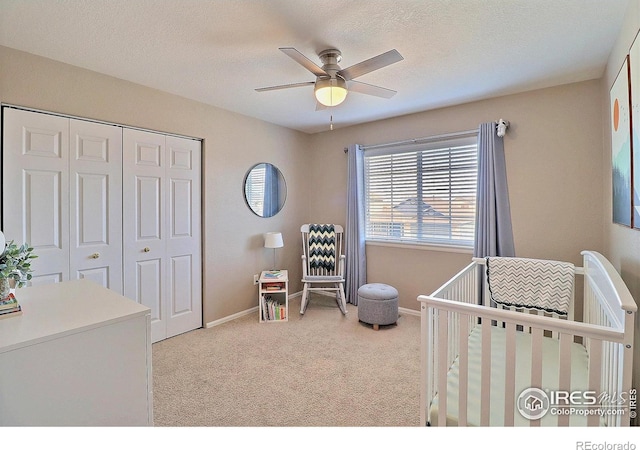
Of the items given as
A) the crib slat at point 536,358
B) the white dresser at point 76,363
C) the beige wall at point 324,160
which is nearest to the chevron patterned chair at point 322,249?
the beige wall at point 324,160

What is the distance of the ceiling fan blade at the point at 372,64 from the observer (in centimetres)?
166

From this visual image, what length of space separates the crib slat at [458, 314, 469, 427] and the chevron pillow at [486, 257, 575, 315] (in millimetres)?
1155

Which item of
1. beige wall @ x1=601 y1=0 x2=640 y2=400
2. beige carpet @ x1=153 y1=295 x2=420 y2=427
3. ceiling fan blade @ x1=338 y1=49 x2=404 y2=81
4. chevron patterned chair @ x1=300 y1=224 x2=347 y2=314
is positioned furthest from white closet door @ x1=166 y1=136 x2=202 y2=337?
beige wall @ x1=601 y1=0 x2=640 y2=400

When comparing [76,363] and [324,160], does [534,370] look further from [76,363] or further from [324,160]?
[324,160]

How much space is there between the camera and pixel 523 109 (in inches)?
108

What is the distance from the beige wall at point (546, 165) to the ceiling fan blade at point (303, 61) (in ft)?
6.16

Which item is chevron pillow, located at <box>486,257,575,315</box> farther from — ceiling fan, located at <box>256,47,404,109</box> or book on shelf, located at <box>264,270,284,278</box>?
book on shelf, located at <box>264,270,284,278</box>

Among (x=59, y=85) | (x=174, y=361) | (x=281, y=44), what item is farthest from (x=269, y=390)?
(x=59, y=85)

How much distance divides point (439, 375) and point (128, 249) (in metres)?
2.59

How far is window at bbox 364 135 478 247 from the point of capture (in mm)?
3166

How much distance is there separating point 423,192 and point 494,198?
0.77m

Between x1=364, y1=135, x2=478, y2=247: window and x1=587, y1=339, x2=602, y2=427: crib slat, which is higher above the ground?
x1=364, y1=135, x2=478, y2=247: window

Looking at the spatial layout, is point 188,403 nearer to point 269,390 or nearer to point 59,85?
point 269,390
